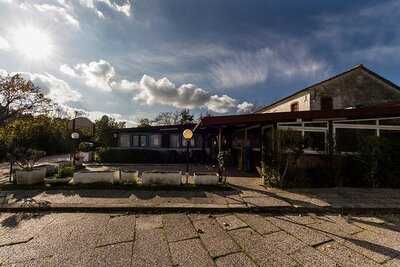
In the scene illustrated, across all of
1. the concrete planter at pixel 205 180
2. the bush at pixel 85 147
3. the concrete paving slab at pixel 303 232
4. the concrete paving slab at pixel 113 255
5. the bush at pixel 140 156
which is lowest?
the concrete paving slab at pixel 113 255

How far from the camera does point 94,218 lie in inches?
212

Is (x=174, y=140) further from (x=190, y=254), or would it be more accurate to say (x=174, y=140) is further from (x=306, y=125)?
(x=190, y=254)

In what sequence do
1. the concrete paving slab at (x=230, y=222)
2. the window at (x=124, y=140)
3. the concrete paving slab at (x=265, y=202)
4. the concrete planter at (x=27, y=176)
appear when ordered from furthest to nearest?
the window at (x=124, y=140)
the concrete planter at (x=27, y=176)
the concrete paving slab at (x=265, y=202)
the concrete paving slab at (x=230, y=222)

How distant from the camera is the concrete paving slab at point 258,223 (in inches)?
188

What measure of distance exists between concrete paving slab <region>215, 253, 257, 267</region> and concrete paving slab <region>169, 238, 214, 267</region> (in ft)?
0.44

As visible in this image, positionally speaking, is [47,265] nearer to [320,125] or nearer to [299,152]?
[299,152]

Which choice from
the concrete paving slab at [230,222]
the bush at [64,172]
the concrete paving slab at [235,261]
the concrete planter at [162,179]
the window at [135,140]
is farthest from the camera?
the window at [135,140]

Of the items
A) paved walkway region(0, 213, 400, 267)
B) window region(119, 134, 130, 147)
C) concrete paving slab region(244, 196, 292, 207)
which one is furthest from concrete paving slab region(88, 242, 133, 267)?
window region(119, 134, 130, 147)

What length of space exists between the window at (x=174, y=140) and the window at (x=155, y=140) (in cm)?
87

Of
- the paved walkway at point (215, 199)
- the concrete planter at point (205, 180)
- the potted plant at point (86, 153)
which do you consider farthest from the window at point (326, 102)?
the potted plant at point (86, 153)

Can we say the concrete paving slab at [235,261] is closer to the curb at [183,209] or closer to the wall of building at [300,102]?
the curb at [183,209]

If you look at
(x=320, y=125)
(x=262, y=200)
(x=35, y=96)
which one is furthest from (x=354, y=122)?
(x=35, y=96)

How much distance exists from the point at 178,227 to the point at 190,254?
3.84 ft

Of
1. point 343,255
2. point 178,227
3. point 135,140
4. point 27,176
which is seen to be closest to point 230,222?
point 178,227
